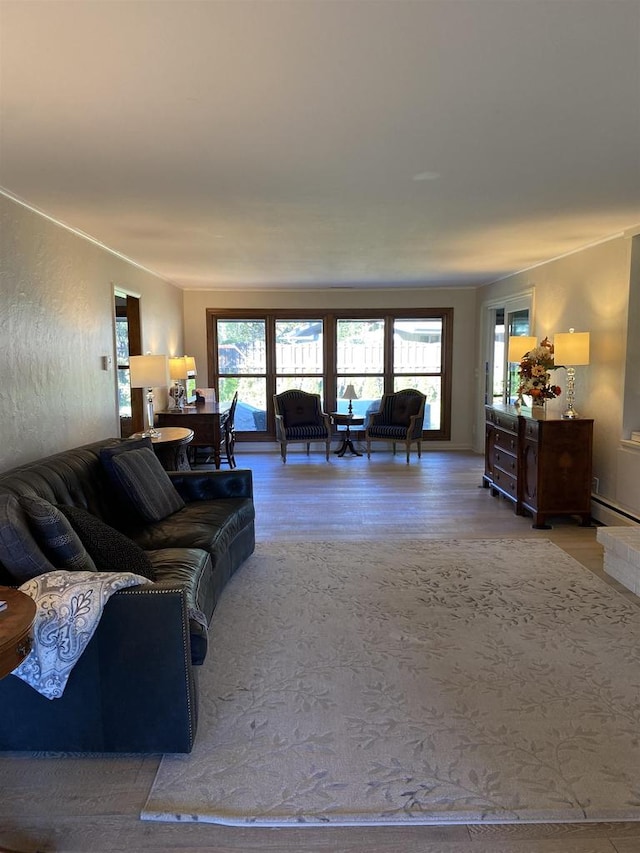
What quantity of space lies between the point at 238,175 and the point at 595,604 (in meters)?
3.16

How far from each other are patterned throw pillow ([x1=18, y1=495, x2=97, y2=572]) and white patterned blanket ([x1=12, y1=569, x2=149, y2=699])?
25 cm

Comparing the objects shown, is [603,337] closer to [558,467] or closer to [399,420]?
[558,467]

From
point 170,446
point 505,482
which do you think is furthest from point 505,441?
point 170,446

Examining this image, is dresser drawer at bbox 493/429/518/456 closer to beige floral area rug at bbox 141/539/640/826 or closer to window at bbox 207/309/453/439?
beige floral area rug at bbox 141/539/640/826

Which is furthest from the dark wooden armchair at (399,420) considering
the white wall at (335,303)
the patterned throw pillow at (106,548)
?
the patterned throw pillow at (106,548)

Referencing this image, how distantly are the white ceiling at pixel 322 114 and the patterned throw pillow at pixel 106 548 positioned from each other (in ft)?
5.47

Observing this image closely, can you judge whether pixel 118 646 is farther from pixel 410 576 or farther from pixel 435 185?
pixel 435 185

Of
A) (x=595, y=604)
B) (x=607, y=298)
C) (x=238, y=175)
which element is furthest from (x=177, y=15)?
(x=607, y=298)

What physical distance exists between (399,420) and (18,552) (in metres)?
6.70

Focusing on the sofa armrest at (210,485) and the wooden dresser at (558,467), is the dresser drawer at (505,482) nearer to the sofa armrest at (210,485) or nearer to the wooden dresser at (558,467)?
the wooden dresser at (558,467)

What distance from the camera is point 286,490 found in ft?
20.6

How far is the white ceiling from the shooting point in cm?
168

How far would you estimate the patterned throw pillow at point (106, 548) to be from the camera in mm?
2420

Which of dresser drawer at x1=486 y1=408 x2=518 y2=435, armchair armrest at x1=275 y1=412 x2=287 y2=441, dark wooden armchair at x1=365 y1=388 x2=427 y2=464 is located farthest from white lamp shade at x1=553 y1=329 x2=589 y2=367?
armchair armrest at x1=275 y1=412 x2=287 y2=441
